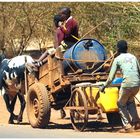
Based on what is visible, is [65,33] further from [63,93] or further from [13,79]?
[13,79]

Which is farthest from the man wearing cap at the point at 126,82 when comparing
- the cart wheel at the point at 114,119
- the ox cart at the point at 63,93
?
the cart wheel at the point at 114,119

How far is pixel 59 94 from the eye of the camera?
37.4 ft

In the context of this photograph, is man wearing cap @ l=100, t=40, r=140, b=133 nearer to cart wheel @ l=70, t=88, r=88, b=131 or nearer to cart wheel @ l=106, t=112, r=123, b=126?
cart wheel @ l=70, t=88, r=88, b=131

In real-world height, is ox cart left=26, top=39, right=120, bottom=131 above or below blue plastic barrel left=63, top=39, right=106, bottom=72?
below

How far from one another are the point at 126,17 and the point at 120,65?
21.6ft

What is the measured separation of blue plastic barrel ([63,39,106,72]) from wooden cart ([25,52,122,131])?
0.20 meters

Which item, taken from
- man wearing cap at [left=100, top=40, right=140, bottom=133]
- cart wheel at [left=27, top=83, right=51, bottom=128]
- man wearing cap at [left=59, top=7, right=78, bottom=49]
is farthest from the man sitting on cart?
man wearing cap at [left=100, top=40, right=140, bottom=133]

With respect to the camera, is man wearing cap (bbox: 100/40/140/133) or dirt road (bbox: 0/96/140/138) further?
man wearing cap (bbox: 100/40/140/133)

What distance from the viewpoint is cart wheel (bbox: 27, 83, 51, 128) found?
1099cm

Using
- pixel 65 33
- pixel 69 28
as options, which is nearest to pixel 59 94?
pixel 65 33

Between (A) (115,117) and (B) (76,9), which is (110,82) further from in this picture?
(B) (76,9)

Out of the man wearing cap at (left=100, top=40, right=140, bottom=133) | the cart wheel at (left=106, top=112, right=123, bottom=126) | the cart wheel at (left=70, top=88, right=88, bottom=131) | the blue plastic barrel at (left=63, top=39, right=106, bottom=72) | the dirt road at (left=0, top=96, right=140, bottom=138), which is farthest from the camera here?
the cart wheel at (left=106, top=112, right=123, bottom=126)

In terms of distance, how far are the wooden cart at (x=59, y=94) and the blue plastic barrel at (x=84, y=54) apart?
20 centimetres

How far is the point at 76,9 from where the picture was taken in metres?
22.7
